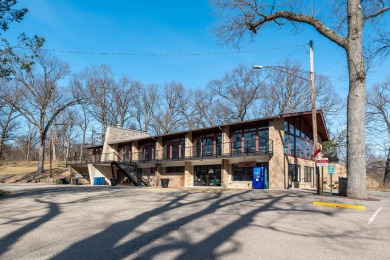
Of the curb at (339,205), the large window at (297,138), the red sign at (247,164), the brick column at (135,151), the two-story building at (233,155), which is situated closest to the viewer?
the curb at (339,205)

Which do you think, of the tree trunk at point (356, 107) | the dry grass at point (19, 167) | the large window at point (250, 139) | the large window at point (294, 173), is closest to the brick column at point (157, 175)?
the large window at point (250, 139)

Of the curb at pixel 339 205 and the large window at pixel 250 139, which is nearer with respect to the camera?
the curb at pixel 339 205

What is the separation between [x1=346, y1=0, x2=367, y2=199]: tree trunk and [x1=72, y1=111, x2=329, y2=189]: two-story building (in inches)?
326

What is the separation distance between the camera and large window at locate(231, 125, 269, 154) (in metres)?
23.2

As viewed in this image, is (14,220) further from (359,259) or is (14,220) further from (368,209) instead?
(368,209)

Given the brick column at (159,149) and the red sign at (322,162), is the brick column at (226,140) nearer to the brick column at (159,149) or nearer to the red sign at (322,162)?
the brick column at (159,149)

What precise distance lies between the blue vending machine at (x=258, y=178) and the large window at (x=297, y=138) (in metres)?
2.43

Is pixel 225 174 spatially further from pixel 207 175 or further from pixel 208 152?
pixel 208 152

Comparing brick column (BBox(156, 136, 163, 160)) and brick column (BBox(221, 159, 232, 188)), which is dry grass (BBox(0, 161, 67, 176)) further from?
brick column (BBox(221, 159, 232, 188))

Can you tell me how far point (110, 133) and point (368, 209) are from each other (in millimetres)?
32034

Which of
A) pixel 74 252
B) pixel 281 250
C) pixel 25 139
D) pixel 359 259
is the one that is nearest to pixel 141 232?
pixel 74 252

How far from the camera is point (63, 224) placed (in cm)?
696

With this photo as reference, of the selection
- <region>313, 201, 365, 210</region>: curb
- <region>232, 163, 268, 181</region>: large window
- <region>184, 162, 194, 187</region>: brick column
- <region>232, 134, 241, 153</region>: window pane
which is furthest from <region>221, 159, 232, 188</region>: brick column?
<region>313, 201, 365, 210</region>: curb

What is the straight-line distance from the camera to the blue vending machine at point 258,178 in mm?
22000
